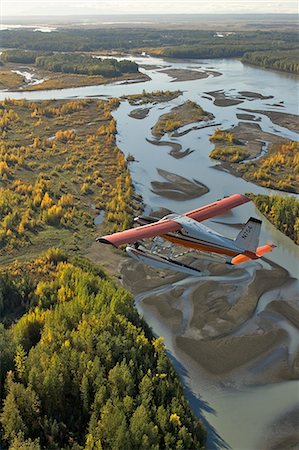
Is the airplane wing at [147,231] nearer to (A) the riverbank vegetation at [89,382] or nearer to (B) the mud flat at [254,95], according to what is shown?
(A) the riverbank vegetation at [89,382]

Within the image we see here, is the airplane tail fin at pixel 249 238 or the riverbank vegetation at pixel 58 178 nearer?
the airplane tail fin at pixel 249 238

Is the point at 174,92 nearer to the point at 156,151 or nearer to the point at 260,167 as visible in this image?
the point at 156,151

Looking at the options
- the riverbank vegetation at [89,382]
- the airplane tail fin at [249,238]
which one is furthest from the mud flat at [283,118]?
the riverbank vegetation at [89,382]

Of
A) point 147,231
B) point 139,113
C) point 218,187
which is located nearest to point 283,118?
point 139,113

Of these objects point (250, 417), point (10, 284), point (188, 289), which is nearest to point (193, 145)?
A: point (188, 289)

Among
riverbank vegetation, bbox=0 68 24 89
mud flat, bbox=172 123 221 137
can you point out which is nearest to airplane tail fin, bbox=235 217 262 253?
mud flat, bbox=172 123 221 137
